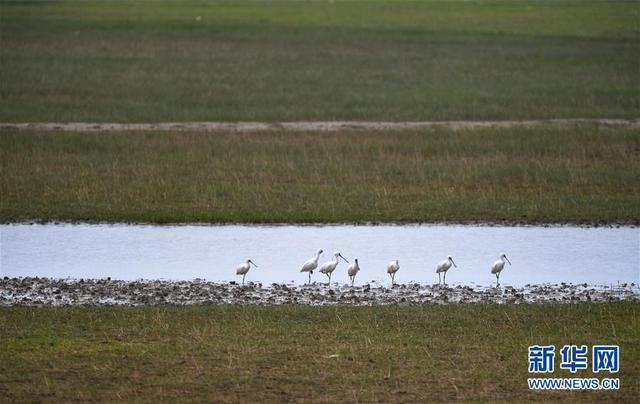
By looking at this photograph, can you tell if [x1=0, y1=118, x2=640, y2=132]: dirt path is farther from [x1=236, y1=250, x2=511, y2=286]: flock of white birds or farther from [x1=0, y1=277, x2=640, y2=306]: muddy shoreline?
[x1=0, y1=277, x2=640, y2=306]: muddy shoreline

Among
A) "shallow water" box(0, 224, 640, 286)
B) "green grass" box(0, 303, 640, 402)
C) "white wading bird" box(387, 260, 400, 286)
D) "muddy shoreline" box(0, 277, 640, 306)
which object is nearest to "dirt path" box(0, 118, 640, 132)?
"shallow water" box(0, 224, 640, 286)

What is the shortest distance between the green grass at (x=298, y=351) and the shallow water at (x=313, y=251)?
3147mm

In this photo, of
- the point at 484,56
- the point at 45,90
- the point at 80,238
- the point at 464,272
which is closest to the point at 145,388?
the point at 464,272

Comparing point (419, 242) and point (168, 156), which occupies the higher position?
point (168, 156)

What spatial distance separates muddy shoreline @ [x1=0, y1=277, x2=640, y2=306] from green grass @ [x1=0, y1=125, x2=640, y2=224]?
19.1 ft

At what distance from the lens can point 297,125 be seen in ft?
124

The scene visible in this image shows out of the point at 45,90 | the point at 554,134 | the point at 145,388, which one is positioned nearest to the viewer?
the point at 145,388

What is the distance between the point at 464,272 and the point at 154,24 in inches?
2236

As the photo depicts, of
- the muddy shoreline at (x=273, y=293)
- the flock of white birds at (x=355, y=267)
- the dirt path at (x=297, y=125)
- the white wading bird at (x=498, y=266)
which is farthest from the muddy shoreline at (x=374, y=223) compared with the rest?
the dirt path at (x=297, y=125)

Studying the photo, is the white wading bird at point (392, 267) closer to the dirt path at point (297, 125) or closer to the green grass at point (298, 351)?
the green grass at point (298, 351)

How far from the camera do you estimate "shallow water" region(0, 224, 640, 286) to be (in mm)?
18922

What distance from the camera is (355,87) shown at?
4744cm

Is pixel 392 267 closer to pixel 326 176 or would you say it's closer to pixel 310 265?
pixel 310 265

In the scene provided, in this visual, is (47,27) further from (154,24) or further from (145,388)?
(145,388)
